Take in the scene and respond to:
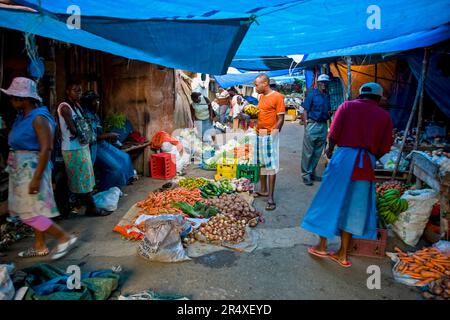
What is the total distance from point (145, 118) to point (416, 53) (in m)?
5.89

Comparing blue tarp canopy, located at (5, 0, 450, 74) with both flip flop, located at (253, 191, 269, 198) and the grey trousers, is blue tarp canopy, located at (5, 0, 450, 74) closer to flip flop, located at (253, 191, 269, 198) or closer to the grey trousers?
the grey trousers

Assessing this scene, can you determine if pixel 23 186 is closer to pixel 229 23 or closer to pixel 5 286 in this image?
pixel 5 286

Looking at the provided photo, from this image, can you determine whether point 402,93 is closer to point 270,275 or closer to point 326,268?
point 326,268

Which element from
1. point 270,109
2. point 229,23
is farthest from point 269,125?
point 229,23

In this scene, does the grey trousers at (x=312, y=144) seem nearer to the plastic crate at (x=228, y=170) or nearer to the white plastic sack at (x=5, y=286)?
the plastic crate at (x=228, y=170)

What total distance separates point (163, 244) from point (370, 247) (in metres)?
2.43

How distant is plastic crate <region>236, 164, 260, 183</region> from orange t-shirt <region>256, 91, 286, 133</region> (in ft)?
5.02

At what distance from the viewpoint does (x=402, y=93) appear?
786 cm

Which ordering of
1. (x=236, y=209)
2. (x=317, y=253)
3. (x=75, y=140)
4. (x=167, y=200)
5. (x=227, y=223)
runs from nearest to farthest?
(x=317, y=253)
(x=227, y=223)
(x=75, y=140)
(x=236, y=209)
(x=167, y=200)

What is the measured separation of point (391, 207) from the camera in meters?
4.03

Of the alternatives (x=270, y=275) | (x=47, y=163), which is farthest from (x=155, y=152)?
(x=270, y=275)

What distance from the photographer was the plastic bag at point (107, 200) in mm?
4984

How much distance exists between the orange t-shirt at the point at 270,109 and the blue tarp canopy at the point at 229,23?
0.81 m

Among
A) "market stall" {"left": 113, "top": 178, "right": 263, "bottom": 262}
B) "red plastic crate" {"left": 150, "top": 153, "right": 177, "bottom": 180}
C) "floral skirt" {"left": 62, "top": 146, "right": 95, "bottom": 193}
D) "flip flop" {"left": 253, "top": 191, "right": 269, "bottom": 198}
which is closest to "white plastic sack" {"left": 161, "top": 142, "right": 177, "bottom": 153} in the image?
"red plastic crate" {"left": 150, "top": 153, "right": 177, "bottom": 180}
